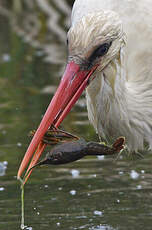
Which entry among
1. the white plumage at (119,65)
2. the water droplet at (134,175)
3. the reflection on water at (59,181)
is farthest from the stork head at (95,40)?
the water droplet at (134,175)

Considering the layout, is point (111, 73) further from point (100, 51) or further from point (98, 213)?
point (98, 213)

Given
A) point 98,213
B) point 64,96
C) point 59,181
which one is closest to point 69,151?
point 64,96

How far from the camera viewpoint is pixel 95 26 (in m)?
5.04

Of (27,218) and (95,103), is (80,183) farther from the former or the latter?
(95,103)

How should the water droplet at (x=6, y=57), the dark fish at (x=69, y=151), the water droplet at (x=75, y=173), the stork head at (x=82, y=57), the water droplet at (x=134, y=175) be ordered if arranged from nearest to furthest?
the stork head at (x=82, y=57)
the dark fish at (x=69, y=151)
the water droplet at (x=134, y=175)
the water droplet at (x=75, y=173)
the water droplet at (x=6, y=57)

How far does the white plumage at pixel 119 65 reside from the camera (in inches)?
199

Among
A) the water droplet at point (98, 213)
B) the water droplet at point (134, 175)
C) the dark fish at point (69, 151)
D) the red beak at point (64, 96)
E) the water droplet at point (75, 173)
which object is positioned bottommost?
the water droplet at point (98, 213)

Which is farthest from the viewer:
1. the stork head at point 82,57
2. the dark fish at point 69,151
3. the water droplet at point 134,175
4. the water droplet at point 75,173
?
the water droplet at point 75,173

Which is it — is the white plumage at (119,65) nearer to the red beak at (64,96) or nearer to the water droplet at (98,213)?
the red beak at (64,96)

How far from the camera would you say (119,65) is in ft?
17.0

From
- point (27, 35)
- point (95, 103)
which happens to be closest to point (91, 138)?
point (95, 103)

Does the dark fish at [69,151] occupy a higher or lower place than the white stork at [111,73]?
lower

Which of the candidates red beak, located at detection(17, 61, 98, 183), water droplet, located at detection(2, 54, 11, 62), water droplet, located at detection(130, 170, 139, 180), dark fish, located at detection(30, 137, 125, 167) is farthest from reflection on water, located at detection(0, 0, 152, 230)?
red beak, located at detection(17, 61, 98, 183)

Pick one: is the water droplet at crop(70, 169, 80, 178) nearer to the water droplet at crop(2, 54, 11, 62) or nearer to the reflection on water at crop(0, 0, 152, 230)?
the reflection on water at crop(0, 0, 152, 230)
